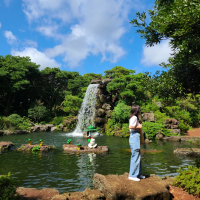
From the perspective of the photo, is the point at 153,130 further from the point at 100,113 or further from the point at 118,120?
the point at 100,113

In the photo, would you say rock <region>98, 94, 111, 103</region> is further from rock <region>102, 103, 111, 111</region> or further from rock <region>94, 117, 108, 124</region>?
rock <region>94, 117, 108, 124</region>

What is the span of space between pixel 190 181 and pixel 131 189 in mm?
1674

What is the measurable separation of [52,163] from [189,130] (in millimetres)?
24749

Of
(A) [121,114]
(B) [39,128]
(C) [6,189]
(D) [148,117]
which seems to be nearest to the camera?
(C) [6,189]

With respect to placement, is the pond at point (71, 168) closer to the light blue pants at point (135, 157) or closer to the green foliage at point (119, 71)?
the light blue pants at point (135, 157)

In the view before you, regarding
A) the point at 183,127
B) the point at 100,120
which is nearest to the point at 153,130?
the point at 183,127

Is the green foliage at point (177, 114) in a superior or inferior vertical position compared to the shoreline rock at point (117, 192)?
superior

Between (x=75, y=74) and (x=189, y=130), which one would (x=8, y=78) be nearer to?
(x=75, y=74)

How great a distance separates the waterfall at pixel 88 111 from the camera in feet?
95.6

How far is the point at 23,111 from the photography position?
38.4 meters

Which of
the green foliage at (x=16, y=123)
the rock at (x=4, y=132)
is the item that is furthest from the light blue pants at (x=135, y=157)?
the green foliage at (x=16, y=123)

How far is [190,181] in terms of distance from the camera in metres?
4.87

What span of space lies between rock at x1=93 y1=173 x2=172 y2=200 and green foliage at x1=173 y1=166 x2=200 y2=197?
56cm

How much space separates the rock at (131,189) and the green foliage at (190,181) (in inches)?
22.1
